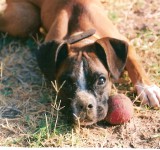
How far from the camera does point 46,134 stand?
4070 millimetres

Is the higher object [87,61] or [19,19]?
[87,61]

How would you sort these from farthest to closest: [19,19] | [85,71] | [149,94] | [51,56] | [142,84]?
1. [19,19]
2. [142,84]
3. [149,94]
4. [51,56]
5. [85,71]

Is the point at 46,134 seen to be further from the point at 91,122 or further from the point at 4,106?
the point at 4,106

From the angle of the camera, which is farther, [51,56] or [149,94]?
[149,94]

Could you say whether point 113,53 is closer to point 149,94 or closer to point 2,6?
point 149,94

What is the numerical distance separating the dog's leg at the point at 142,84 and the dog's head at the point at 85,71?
15.4 inches

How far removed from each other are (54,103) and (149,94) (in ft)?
3.24

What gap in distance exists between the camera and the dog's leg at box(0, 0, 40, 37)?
5.90m

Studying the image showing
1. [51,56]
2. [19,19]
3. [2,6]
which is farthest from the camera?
[2,6]

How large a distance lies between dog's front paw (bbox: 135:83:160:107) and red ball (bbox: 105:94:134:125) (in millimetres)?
291

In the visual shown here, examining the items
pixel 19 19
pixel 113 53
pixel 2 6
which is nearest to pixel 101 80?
pixel 113 53

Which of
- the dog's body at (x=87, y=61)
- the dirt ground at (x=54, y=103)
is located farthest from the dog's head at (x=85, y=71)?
the dirt ground at (x=54, y=103)

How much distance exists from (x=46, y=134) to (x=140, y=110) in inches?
40.4

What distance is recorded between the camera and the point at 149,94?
450 centimetres
